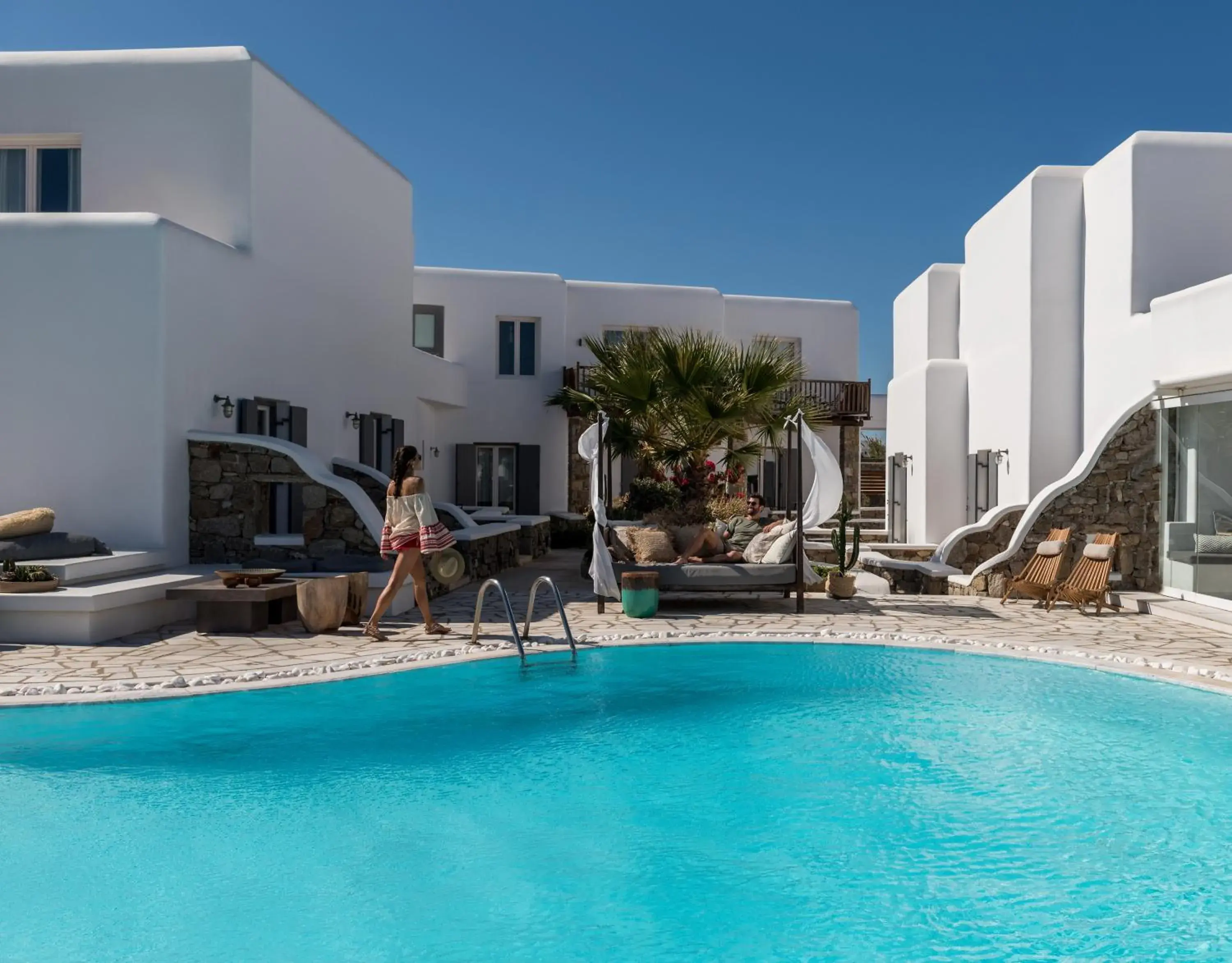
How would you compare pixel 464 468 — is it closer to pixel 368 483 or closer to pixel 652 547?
pixel 368 483

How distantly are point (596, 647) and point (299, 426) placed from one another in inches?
264

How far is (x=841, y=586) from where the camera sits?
1320cm

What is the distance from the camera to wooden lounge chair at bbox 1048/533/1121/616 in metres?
11.8

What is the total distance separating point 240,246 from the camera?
1302 cm

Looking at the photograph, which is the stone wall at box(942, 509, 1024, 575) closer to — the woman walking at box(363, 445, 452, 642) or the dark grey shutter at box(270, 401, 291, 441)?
the woman walking at box(363, 445, 452, 642)

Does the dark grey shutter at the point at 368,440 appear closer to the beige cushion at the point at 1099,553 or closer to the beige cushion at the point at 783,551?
the beige cushion at the point at 783,551

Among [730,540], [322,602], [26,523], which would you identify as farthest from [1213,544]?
Answer: [26,523]

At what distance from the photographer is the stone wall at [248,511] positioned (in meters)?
11.5

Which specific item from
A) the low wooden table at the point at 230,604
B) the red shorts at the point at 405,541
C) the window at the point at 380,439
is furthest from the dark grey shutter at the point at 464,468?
the red shorts at the point at 405,541

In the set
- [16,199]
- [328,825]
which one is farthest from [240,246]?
[328,825]

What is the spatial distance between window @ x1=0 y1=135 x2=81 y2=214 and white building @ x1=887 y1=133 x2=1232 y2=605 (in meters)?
13.5

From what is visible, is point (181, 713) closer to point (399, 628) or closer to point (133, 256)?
point (399, 628)

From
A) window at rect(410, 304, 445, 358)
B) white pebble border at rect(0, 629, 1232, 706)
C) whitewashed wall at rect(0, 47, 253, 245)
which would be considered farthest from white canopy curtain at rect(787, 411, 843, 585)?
window at rect(410, 304, 445, 358)

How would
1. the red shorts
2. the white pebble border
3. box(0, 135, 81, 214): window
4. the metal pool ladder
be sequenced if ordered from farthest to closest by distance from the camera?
1. box(0, 135, 81, 214): window
2. the red shorts
3. the metal pool ladder
4. the white pebble border
